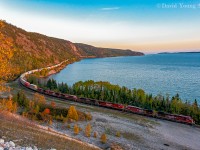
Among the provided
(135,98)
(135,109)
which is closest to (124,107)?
(135,109)

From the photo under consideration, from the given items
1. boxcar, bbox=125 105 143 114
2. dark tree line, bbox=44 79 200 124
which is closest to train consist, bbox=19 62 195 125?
boxcar, bbox=125 105 143 114

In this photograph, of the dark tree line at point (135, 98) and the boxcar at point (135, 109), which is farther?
the dark tree line at point (135, 98)

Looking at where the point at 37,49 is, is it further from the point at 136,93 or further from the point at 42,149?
the point at 42,149

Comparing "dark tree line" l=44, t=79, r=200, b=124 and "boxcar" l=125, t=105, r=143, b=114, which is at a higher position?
"dark tree line" l=44, t=79, r=200, b=124

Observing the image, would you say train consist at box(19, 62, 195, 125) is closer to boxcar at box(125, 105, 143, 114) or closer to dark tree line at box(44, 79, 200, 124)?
boxcar at box(125, 105, 143, 114)

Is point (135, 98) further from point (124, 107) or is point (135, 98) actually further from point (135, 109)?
point (135, 109)

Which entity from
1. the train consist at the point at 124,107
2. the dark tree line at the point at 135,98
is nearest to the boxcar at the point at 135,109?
the train consist at the point at 124,107

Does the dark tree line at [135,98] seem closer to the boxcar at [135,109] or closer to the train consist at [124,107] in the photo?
the train consist at [124,107]

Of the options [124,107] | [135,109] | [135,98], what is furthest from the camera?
[135,98]
